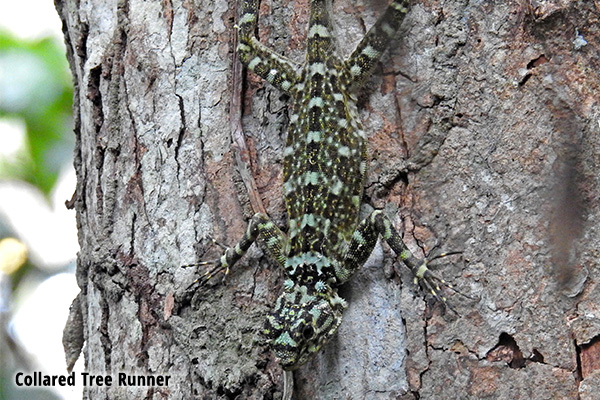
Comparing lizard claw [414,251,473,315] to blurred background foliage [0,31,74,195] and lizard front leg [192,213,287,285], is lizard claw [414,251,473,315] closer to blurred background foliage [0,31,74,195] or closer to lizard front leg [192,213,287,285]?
lizard front leg [192,213,287,285]

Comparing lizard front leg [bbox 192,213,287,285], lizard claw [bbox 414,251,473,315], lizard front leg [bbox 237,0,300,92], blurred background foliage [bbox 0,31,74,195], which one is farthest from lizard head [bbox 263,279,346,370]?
blurred background foliage [bbox 0,31,74,195]

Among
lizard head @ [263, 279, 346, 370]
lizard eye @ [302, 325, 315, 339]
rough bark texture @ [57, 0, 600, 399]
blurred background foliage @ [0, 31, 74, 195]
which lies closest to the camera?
rough bark texture @ [57, 0, 600, 399]

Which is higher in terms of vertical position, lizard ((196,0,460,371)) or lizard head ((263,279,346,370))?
lizard ((196,0,460,371))

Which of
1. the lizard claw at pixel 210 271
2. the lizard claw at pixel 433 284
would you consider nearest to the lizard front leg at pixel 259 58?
the lizard claw at pixel 210 271

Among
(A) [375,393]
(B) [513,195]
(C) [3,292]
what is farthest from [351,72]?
(C) [3,292]

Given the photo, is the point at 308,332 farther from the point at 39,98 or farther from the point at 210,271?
the point at 39,98

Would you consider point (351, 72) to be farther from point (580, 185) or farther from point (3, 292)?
point (3, 292)

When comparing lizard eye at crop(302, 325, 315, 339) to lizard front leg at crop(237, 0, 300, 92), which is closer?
lizard eye at crop(302, 325, 315, 339)

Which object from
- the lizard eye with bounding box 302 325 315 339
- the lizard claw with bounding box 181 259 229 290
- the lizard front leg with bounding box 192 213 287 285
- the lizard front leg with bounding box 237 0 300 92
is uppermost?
the lizard front leg with bounding box 237 0 300 92
